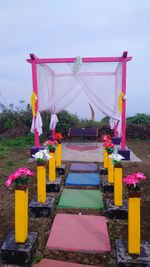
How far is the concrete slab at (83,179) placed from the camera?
17.3ft

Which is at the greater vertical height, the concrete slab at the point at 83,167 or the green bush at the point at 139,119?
the green bush at the point at 139,119

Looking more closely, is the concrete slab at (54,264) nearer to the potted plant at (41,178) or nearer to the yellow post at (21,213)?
the yellow post at (21,213)

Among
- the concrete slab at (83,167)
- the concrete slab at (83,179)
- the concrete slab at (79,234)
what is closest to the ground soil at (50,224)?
the concrete slab at (79,234)

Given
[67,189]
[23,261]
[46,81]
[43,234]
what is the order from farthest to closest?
[46,81] < [67,189] < [43,234] < [23,261]

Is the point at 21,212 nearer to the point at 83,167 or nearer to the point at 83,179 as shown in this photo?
the point at 83,179

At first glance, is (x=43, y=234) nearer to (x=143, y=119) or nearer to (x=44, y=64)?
(x=44, y=64)

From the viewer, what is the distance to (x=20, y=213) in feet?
9.16

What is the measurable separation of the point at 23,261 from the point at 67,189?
2.35 metres

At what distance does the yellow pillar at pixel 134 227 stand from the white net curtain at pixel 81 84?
4.89 m

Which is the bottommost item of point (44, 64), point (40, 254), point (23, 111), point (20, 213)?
point (40, 254)

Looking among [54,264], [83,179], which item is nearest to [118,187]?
[54,264]

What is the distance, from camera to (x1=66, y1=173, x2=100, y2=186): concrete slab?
529 centimetres

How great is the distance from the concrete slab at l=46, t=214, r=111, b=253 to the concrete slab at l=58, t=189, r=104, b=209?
1.30 ft

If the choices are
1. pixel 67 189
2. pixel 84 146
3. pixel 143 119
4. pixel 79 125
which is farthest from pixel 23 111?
pixel 67 189
